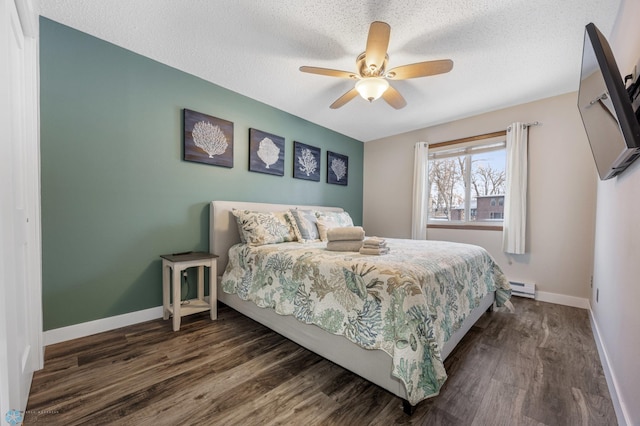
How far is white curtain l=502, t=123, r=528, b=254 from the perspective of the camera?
3156 millimetres

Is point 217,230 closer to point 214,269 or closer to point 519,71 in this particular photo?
point 214,269

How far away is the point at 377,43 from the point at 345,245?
1536 mm

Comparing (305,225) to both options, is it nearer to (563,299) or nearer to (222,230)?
(222,230)

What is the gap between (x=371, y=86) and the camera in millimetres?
2055

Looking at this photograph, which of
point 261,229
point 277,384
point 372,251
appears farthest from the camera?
point 261,229

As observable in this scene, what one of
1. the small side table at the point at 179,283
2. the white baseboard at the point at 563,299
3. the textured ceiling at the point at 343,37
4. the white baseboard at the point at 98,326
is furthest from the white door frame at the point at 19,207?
the white baseboard at the point at 563,299

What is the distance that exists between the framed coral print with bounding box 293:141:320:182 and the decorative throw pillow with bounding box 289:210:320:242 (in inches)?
35.7

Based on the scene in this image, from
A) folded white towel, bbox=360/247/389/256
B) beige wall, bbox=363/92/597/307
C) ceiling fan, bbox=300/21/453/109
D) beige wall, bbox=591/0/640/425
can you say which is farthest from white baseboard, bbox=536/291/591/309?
ceiling fan, bbox=300/21/453/109

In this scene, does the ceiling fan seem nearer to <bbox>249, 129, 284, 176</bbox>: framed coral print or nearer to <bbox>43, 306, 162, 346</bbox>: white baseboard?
<bbox>249, 129, 284, 176</bbox>: framed coral print

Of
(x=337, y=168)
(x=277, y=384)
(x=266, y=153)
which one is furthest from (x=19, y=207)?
(x=337, y=168)

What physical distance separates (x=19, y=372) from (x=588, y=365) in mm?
3419

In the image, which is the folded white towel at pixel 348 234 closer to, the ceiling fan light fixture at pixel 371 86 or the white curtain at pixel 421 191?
the ceiling fan light fixture at pixel 371 86

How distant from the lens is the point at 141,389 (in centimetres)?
147

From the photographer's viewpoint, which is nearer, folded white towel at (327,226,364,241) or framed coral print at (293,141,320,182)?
folded white towel at (327,226,364,241)
